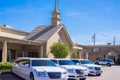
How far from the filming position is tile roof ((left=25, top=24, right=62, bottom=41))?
3634cm

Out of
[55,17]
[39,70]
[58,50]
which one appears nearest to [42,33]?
[55,17]

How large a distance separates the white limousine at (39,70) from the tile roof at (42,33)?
18.0 metres

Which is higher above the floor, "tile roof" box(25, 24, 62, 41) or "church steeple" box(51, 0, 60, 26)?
"church steeple" box(51, 0, 60, 26)

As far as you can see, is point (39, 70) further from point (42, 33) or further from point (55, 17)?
point (55, 17)

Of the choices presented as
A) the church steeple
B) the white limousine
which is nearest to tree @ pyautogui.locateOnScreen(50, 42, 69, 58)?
the church steeple

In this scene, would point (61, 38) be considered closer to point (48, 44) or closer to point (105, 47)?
point (48, 44)

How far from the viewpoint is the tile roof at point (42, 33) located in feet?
119

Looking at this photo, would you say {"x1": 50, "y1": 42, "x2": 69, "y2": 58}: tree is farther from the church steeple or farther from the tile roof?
the church steeple

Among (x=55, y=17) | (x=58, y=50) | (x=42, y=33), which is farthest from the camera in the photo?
(x=55, y=17)

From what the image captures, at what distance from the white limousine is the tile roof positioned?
59.2 ft

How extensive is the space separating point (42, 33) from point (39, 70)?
23.8 metres

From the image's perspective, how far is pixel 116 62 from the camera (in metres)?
67.6

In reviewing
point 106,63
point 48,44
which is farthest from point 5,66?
point 106,63

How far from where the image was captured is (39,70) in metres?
14.7
